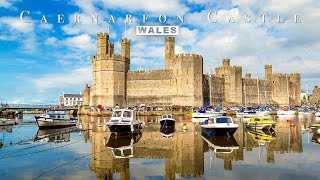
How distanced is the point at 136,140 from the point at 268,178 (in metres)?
9.97

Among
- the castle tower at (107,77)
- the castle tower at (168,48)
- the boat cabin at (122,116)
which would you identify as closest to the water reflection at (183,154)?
the boat cabin at (122,116)

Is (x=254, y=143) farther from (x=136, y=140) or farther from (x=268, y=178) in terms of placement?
(x=268, y=178)

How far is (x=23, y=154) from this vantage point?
14891 mm

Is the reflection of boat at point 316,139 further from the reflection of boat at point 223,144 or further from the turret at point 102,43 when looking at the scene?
the turret at point 102,43

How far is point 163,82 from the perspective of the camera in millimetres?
60469

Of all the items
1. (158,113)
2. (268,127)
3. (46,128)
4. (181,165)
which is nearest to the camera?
(181,165)

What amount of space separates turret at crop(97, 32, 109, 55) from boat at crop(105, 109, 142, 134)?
1504 inches

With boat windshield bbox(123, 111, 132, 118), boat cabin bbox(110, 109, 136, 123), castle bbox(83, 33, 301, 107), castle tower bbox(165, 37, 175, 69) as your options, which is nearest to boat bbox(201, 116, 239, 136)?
boat cabin bbox(110, 109, 136, 123)

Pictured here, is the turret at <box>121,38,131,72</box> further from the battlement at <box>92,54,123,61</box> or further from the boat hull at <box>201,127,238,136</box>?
the boat hull at <box>201,127,238,136</box>

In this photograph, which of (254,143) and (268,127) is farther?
(268,127)

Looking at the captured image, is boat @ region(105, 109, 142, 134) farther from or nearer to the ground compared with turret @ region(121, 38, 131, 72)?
nearer to the ground

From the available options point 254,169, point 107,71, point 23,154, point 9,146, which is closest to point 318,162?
point 254,169

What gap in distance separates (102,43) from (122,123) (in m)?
40.8

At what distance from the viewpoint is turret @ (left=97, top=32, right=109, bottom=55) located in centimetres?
5981
